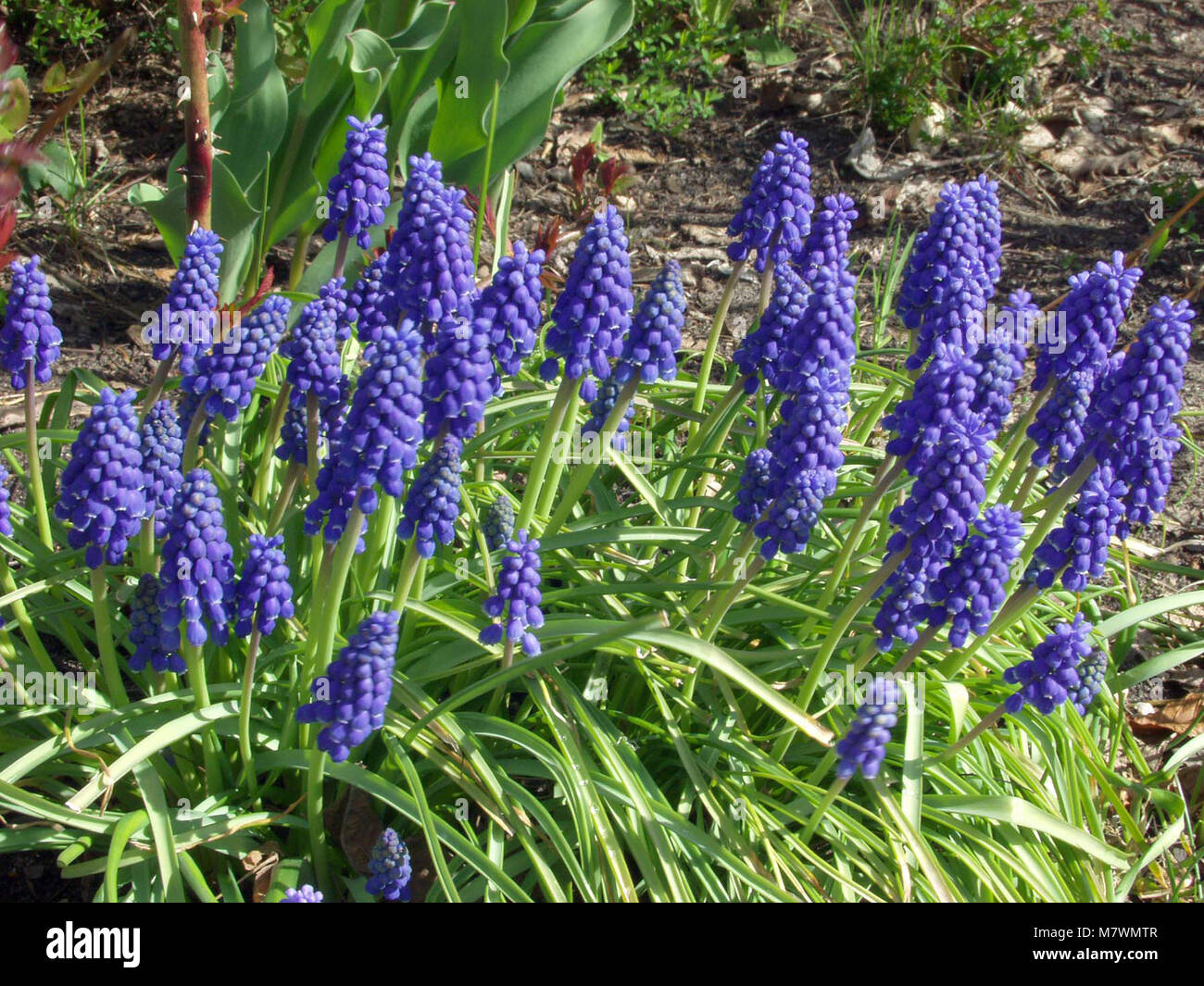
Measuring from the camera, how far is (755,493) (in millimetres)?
3395

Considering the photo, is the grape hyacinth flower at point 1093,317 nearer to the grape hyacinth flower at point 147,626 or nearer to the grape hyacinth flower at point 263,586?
the grape hyacinth flower at point 263,586

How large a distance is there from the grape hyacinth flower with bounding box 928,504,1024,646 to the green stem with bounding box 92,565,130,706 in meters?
2.37

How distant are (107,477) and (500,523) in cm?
120

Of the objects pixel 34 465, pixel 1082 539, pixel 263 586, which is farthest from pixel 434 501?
pixel 1082 539

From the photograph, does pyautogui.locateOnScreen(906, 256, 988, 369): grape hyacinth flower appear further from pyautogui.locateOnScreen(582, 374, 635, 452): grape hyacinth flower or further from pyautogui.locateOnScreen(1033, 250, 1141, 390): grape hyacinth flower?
pyautogui.locateOnScreen(582, 374, 635, 452): grape hyacinth flower

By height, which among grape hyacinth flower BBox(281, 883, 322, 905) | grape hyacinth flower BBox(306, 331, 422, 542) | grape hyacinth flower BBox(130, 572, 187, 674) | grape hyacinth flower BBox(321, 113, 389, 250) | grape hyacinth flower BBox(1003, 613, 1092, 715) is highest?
grape hyacinth flower BBox(321, 113, 389, 250)

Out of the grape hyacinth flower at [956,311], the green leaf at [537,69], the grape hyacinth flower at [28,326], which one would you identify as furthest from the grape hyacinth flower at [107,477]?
the green leaf at [537,69]

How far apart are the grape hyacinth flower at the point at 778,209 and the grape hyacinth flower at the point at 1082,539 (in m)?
Result: 1.38

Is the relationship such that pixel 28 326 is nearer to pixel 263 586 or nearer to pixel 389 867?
pixel 263 586

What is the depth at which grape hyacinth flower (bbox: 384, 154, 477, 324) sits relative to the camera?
130 inches

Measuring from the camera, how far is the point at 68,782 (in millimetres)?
4074

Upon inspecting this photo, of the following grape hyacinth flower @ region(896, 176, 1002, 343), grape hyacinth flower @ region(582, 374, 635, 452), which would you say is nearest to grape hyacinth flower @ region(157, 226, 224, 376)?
grape hyacinth flower @ region(582, 374, 635, 452)

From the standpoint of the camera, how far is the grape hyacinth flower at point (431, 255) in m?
3.30
